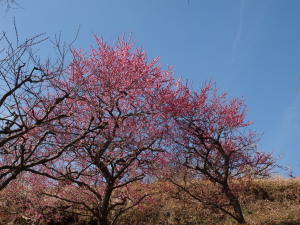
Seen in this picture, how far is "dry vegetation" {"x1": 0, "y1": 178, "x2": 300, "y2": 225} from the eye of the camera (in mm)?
10773

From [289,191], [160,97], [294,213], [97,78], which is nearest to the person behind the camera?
[97,78]

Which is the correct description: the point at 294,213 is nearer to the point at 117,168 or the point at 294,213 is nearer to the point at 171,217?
the point at 171,217

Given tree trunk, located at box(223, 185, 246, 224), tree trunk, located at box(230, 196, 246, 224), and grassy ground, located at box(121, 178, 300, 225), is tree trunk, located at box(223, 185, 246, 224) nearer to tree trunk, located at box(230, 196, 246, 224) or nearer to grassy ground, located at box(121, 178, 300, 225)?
tree trunk, located at box(230, 196, 246, 224)

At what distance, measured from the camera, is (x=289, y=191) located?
13.4 m

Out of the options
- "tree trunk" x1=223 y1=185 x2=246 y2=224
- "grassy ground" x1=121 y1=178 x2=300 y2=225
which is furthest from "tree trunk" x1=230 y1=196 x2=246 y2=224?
"grassy ground" x1=121 y1=178 x2=300 y2=225

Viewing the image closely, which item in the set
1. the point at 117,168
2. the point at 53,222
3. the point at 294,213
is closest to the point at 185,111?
the point at 117,168

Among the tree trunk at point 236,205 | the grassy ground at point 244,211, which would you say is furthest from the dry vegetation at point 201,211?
the tree trunk at point 236,205

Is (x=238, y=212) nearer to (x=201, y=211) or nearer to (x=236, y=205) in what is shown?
(x=236, y=205)

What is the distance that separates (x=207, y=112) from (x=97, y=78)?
3787mm

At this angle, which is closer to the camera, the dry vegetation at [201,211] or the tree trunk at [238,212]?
the tree trunk at [238,212]

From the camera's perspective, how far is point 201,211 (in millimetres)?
11625

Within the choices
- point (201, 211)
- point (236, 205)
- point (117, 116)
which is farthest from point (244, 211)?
point (117, 116)

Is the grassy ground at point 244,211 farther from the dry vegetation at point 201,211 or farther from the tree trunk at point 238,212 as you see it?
the tree trunk at point 238,212

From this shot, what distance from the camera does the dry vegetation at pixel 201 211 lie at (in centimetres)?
1077
